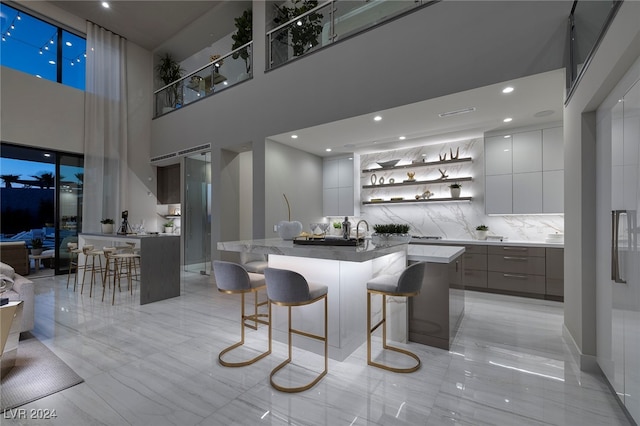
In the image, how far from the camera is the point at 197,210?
6812 mm

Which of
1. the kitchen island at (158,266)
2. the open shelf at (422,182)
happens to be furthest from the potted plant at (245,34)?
the kitchen island at (158,266)

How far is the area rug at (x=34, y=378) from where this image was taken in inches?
79.5

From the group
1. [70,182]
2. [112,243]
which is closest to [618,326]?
[112,243]

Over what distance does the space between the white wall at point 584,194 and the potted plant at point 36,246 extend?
9331 millimetres

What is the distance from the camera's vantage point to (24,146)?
6.01 metres

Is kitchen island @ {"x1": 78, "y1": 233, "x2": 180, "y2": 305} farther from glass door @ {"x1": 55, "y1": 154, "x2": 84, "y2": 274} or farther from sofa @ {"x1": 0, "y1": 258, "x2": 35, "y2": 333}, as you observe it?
glass door @ {"x1": 55, "y1": 154, "x2": 84, "y2": 274}

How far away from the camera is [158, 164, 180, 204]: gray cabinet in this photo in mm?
7902

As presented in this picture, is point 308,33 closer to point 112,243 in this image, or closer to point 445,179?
point 445,179

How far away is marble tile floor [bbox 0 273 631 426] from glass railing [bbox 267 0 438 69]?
4.13 meters

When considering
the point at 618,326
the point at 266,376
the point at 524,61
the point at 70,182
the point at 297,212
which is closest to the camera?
the point at 618,326

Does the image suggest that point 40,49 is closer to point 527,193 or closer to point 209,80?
point 209,80

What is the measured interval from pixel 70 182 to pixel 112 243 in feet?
6.94

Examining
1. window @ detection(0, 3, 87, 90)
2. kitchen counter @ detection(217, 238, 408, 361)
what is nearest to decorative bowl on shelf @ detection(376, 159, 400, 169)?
kitchen counter @ detection(217, 238, 408, 361)

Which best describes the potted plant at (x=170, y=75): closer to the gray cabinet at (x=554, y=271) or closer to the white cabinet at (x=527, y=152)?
the white cabinet at (x=527, y=152)
